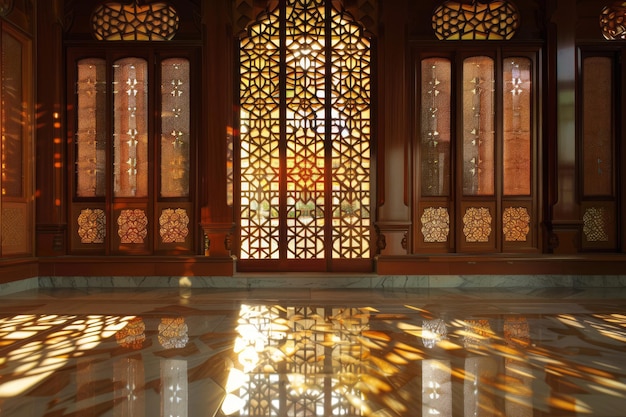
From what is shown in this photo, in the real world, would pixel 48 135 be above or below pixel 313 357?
above

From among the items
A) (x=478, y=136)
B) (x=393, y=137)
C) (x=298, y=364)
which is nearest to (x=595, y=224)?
(x=478, y=136)

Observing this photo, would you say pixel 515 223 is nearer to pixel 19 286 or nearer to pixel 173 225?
pixel 173 225

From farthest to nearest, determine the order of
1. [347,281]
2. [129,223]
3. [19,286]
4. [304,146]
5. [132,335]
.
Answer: [304,146], [129,223], [347,281], [19,286], [132,335]

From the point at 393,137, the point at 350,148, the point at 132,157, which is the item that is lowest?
the point at 132,157

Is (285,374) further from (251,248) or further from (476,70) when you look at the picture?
(476,70)

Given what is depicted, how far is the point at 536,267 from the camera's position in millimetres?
6449

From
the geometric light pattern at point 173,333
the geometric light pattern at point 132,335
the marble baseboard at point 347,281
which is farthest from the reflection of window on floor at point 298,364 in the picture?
the marble baseboard at point 347,281

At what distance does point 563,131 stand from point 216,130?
4.40 metres

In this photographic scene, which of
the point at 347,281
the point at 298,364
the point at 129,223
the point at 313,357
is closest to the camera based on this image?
the point at 298,364

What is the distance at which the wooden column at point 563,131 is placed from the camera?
257 inches

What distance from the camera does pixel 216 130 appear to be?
6410 millimetres

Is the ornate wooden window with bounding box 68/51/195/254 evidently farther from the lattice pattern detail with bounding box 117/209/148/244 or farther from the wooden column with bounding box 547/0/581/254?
the wooden column with bounding box 547/0/581/254

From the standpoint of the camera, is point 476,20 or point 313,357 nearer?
point 313,357

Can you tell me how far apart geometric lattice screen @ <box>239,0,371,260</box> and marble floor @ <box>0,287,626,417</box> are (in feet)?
4.72
